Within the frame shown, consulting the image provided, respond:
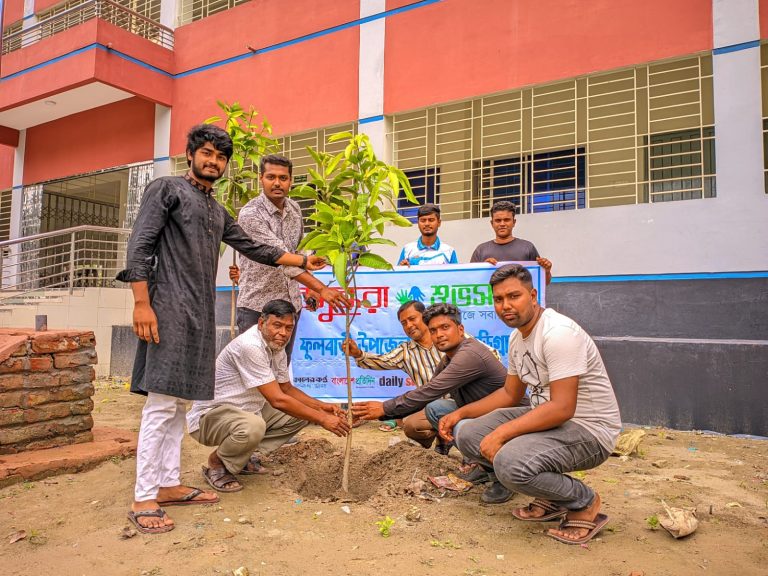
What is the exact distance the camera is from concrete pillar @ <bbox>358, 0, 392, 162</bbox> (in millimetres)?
7586

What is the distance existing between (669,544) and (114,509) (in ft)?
8.74

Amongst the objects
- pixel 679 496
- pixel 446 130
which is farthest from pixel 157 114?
pixel 679 496

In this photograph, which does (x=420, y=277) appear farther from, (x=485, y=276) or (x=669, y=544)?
(x=669, y=544)

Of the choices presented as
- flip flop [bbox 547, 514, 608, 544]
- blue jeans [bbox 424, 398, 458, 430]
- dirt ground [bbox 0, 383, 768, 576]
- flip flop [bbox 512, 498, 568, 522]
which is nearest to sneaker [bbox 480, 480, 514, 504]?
dirt ground [bbox 0, 383, 768, 576]

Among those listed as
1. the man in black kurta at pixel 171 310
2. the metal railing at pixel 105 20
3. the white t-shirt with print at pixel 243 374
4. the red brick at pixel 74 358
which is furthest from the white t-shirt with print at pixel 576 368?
the metal railing at pixel 105 20

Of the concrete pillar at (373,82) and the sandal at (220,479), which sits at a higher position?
the concrete pillar at (373,82)

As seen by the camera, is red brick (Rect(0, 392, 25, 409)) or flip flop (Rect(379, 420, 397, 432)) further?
flip flop (Rect(379, 420, 397, 432))

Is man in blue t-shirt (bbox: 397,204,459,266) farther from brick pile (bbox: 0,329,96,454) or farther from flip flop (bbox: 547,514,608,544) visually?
flip flop (bbox: 547,514,608,544)

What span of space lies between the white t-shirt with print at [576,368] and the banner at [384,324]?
2.14m

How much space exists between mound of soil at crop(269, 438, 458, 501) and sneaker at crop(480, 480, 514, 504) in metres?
0.33

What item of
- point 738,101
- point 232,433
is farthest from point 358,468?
point 738,101

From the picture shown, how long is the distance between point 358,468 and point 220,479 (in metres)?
0.88

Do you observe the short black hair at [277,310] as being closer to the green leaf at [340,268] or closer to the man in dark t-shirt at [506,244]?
the green leaf at [340,268]

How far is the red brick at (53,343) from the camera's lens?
3.69 m
